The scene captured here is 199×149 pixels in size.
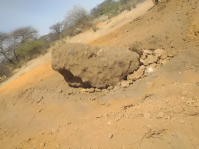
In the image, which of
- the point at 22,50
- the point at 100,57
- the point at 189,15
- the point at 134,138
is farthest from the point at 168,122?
the point at 22,50

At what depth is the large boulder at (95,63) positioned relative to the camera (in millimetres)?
3240

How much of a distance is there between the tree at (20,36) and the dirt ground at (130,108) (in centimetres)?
914

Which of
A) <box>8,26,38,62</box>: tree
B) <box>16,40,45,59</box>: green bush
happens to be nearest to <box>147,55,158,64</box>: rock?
<box>16,40,45,59</box>: green bush

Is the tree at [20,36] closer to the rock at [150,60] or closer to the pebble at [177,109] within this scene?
the rock at [150,60]

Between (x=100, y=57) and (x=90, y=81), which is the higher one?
(x=100, y=57)

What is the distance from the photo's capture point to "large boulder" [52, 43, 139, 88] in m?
3.24

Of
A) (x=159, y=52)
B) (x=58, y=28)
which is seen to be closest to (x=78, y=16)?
(x=58, y=28)

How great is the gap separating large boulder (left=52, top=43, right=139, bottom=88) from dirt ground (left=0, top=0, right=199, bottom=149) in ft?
1.00

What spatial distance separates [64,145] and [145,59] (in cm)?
254

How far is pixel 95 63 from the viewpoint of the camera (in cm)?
325

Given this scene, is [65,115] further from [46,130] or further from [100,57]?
[100,57]

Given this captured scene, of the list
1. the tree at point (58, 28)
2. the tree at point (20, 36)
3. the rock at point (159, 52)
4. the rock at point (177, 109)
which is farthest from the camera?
the tree at point (58, 28)

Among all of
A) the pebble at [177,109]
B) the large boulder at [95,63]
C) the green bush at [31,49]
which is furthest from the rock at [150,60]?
the green bush at [31,49]

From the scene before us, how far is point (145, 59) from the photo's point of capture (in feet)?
11.6
